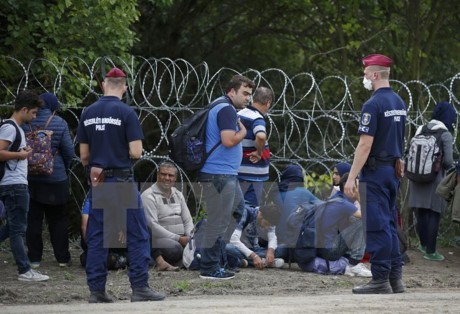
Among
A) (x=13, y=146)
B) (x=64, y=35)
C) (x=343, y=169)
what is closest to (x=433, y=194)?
(x=343, y=169)

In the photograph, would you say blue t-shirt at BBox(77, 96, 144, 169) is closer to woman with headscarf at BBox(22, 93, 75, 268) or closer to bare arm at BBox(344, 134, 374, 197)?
bare arm at BBox(344, 134, 374, 197)

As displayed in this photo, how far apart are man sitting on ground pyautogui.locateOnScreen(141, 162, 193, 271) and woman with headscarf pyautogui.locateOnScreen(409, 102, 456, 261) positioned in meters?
2.79

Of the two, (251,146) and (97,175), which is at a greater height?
(251,146)

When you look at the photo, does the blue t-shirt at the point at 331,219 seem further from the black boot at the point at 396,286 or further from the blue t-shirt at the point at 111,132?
the blue t-shirt at the point at 111,132

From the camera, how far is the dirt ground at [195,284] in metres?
9.24

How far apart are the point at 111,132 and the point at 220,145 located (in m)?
1.65

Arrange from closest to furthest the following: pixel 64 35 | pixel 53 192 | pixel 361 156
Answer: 1. pixel 361 156
2. pixel 53 192
3. pixel 64 35

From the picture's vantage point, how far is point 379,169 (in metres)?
8.91

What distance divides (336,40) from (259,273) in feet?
27.2

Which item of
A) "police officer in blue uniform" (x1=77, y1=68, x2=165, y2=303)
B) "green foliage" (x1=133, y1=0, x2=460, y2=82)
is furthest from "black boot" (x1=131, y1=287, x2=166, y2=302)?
"green foliage" (x1=133, y1=0, x2=460, y2=82)

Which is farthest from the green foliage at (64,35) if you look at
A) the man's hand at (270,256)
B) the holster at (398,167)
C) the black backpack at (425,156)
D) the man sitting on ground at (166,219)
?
the holster at (398,167)

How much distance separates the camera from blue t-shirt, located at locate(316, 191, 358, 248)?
11.0 m

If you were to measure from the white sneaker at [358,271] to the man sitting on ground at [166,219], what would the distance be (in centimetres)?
165

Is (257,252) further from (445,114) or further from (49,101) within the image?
(445,114)
